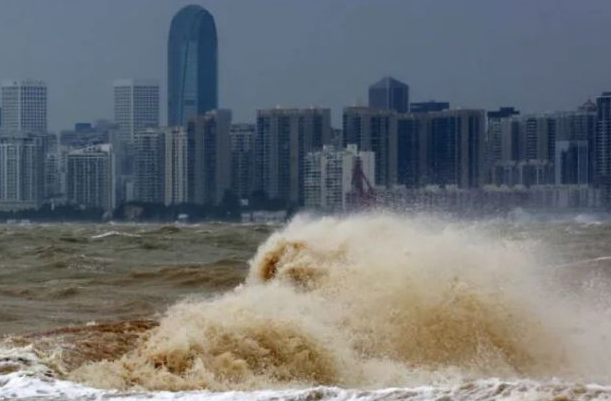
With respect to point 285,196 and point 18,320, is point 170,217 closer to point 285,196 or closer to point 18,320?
point 285,196

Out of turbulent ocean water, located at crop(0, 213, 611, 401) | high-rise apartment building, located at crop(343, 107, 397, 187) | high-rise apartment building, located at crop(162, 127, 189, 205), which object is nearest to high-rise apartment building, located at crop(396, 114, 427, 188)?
high-rise apartment building, located at crop(343, 107, 397, 187)

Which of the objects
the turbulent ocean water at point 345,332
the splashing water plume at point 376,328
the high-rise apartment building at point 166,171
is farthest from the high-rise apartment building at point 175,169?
the splashing water plume at point 376,328

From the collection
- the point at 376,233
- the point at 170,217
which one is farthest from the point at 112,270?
the point at 170,217

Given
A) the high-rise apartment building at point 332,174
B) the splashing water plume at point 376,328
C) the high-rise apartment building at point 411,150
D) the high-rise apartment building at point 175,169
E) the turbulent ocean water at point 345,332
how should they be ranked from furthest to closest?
the high-rise apartment building at point 175,169 < the high-rise apartment building at point 411,150 < the high-rise apartment building at point 332,174 < the splashing water plume at point 376,328 < the turbulent ocean water at point 345,332

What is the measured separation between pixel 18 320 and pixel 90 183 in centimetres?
13433

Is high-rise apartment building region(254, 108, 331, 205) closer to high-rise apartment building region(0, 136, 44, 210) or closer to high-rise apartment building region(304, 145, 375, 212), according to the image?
high-rise apartment building region(304, 145, 375, 212)

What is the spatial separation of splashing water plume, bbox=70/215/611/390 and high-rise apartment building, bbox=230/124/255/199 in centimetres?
13221

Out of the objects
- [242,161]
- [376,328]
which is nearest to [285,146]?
[242,161]

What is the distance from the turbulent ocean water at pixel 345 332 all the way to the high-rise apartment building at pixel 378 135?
12525 centimetres

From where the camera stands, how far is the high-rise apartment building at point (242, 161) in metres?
154

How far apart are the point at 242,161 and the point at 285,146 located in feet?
19.6

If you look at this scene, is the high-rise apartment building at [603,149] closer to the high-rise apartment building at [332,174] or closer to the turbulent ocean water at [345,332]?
the high-rise apartment building at [332,174]

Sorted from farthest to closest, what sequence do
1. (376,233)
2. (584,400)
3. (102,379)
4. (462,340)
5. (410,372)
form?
(376,233), (462,340), (410,372), (102,379), (584,400)

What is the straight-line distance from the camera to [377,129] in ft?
519
